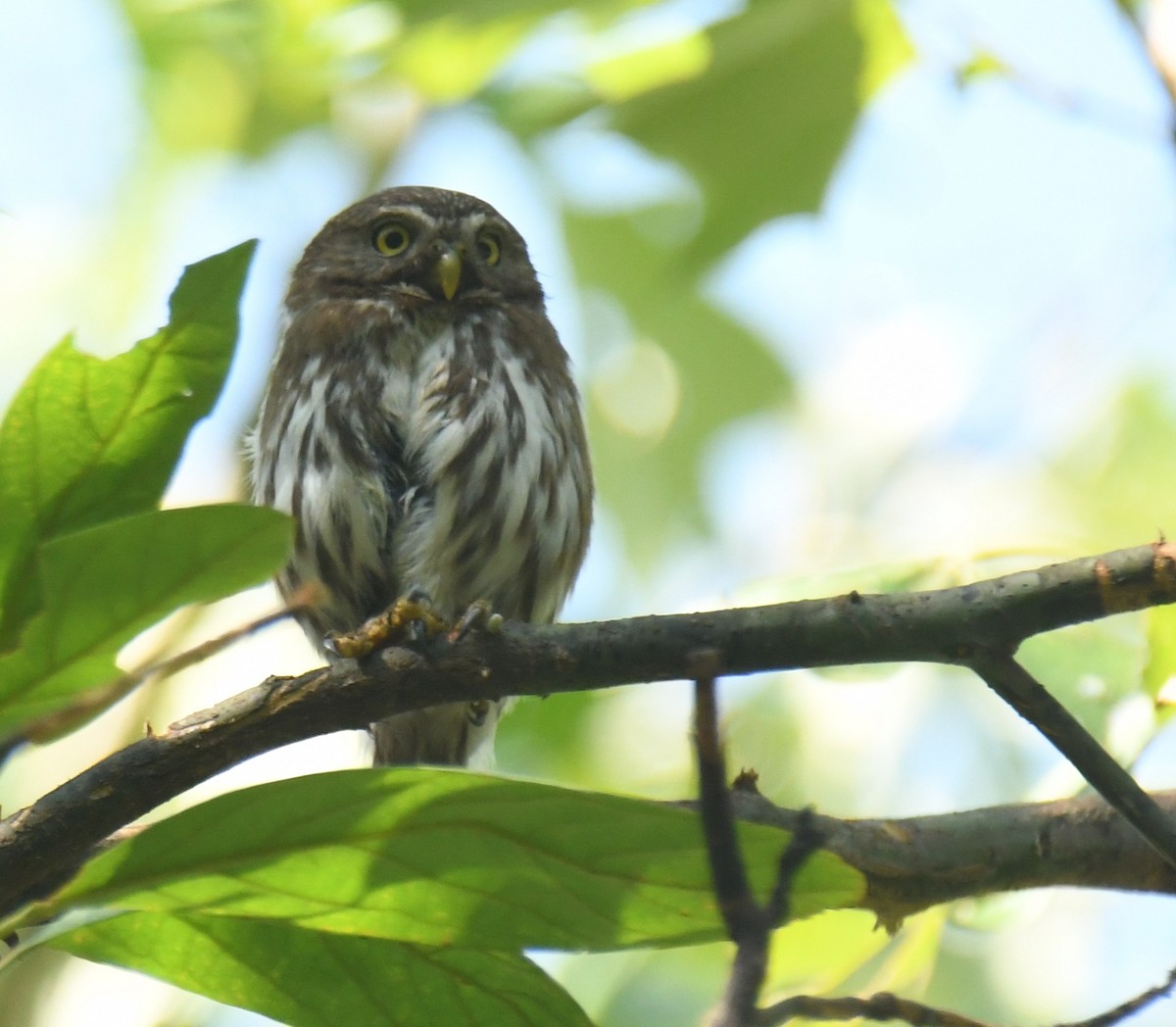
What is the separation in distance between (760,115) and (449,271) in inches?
40.6

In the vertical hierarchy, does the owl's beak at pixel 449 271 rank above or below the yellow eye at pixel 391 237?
below

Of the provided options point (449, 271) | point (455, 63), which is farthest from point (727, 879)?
point (455, 63)

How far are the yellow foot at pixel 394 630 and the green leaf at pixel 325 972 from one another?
482 mm

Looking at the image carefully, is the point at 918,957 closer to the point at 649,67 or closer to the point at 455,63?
the point at 649,67

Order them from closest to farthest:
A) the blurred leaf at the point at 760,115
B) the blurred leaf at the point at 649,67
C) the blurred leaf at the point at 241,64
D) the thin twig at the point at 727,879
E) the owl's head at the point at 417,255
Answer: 1. the thin twig at the point at 727,879
2. the blurred leaf at the point at 760,115
3. the blurred leaf at the point at 649,67
4. the blurred leaf at the point at 241,64
5. the owl's head at the point at 417,255

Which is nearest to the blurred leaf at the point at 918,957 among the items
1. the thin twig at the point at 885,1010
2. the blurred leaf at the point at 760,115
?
the thin twig at the point at 885,1010

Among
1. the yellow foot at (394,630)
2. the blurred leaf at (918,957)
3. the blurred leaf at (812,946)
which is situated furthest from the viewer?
the blurred leaf at (812,946)

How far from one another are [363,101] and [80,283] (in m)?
1.32

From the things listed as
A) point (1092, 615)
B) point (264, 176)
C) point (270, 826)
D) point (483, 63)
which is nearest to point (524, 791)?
point (270, 826)

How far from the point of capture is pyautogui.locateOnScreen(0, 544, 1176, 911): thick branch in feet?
6.33

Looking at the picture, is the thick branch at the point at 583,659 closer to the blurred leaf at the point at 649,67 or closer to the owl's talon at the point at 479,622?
the owl's talon at the point at 479,622

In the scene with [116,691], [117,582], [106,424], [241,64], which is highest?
[241,64]

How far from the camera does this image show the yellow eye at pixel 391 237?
467 centimetres

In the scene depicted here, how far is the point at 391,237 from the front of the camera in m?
4.71
